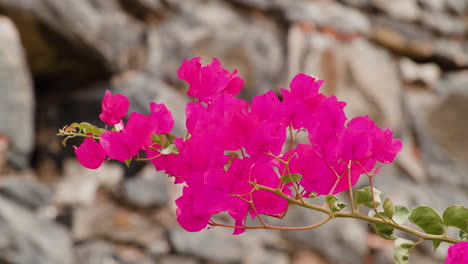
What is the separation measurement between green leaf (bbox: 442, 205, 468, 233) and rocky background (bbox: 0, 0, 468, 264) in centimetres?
75

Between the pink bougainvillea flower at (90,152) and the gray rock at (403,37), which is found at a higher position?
the gray rock at (403,37)

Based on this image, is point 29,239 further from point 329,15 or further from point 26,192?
point 329,15

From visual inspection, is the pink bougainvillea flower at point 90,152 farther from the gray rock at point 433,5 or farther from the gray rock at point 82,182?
the gray rock at point 433,5

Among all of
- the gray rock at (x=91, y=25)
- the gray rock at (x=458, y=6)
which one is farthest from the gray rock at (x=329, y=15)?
the gray rock at (x=91, y=25)

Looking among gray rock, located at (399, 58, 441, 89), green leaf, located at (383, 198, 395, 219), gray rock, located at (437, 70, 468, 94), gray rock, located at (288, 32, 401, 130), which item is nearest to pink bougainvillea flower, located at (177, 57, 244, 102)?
green leaf, located at (383, 198, 395, 219)

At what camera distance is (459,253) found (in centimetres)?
31

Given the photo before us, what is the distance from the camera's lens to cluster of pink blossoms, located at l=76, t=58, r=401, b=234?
0.32 m

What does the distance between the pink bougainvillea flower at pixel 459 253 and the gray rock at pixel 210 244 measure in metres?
0.87

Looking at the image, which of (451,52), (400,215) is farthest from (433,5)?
(400,215)

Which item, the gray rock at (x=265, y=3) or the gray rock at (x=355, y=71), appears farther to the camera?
the gray rock at (x=355, y=71)

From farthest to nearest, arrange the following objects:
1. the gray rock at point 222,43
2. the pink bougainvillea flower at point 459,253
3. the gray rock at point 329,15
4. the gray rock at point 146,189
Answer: the gray rock at point 329,15 < the gray rock at point 222,43 < the gray rock at point 146,189 < the pink bougainvillea flower at point 459,253

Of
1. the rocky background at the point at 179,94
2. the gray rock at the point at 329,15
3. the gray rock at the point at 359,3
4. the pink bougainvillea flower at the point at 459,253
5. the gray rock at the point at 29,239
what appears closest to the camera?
the pink bougainvillea flower at the point at 459,253

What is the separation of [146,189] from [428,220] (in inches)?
33.1

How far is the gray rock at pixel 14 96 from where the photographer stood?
0.94 metres
